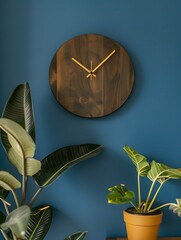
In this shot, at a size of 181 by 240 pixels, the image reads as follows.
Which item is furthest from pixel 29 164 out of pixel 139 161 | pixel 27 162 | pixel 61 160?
pixel 139 161

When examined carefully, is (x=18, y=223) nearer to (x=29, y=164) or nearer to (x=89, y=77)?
(x=29, y=164)

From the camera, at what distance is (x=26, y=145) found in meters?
1.57

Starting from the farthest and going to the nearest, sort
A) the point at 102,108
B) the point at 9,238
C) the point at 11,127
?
the point at 102,108 < the point at 9,238 < the point at 11,127

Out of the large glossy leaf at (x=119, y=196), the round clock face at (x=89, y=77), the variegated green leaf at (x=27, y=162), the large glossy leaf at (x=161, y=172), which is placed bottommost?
the large glossy leaf at (x=119, y=196)

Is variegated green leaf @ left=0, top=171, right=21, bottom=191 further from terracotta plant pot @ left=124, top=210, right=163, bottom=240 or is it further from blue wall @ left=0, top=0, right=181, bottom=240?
terracotta plant pot @ left=124, top=210, right=163, bottom=240

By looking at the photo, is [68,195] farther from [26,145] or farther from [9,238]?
[26,145]

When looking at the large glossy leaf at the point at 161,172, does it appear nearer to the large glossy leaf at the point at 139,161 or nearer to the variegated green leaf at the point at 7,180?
the large glossy leaf at the point at 139,161

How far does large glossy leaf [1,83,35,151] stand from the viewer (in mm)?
1838

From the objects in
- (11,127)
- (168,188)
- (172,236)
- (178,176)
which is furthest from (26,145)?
(172,236)

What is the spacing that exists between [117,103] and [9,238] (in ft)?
3.03

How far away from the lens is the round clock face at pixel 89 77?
2.03 metres

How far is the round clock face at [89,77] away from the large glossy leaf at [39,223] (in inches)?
22.5

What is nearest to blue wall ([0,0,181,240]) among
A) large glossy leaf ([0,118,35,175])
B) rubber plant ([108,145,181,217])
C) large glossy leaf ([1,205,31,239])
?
rubber plant ([108,145,181,217])

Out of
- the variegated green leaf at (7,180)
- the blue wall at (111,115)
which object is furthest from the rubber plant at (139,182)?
the variegated green leaf at (7,180)
